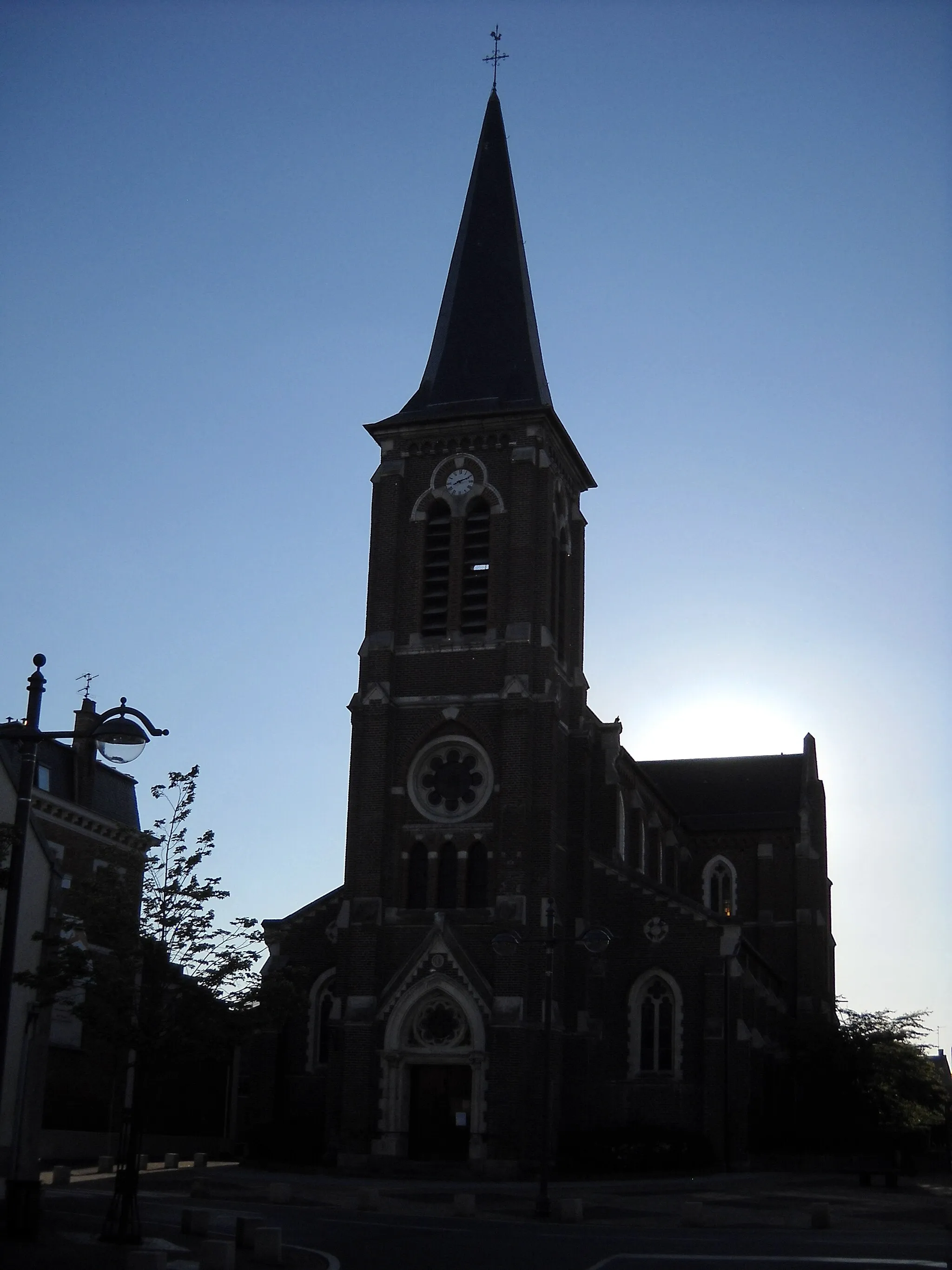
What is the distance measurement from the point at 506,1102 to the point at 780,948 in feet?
75.5

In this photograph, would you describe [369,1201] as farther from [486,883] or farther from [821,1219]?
[486,883]

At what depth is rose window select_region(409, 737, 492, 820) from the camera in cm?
4303

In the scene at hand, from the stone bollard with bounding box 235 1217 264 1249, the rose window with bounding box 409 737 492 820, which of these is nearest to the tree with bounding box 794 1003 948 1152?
the rose window with bounding box 409 737 492 820

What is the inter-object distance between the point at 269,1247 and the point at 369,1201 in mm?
8661

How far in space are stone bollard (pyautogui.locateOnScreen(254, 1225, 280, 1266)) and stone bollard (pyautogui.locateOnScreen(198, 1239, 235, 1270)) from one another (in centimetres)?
179

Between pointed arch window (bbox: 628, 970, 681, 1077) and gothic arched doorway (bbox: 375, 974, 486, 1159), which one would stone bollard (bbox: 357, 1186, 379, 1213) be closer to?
gothic arched doorway (bbox: 375, 974, 486, 1159)

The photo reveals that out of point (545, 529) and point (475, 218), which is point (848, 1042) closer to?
point (545, 529)

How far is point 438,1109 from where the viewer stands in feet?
135

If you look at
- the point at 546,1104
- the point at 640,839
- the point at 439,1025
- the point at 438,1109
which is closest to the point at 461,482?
the point at 640,839

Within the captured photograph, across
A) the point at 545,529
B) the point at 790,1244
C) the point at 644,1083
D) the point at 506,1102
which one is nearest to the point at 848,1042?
the point at 644,1083

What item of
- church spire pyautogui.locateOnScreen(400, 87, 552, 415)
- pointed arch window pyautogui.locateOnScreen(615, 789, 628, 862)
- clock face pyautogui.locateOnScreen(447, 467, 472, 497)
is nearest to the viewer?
pointed arch window pyautogui.locateOnScreen(615, 789, 628, 862)

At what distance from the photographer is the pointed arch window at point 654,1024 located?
139ft

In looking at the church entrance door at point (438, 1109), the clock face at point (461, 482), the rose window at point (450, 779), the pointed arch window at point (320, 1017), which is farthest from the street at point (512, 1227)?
the clock face at point (461, 482)

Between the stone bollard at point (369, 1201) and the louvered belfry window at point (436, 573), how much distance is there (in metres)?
20.1
